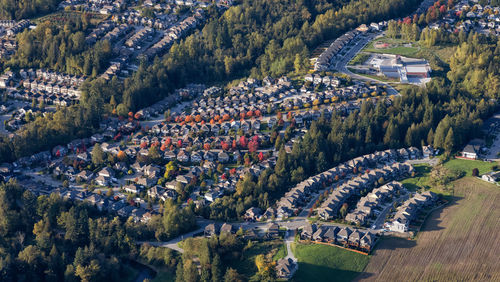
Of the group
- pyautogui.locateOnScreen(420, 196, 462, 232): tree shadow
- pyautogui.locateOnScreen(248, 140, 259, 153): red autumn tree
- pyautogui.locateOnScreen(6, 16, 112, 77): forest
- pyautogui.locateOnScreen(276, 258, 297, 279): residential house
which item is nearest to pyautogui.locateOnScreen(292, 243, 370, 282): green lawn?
pyautogui.locateOnScreen(276, 258, 297, 279): residential house

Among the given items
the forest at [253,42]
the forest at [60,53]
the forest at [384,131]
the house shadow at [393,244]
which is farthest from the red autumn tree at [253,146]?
the forest at [60,53]

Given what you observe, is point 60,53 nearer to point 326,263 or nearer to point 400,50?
point 400,50

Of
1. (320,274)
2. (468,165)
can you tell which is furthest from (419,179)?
(320,274)

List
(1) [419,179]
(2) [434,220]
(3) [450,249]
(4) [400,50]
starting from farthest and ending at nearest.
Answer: (4) [400,50] → (1) [419,179] → (2) [434,220] → (3) [450,249]

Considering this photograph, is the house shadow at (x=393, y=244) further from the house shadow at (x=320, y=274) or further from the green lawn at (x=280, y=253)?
the green lawn at (x=280, y=253)

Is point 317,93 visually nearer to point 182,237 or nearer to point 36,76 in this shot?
point 182,237

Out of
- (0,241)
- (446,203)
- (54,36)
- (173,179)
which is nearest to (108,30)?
(54,36)
